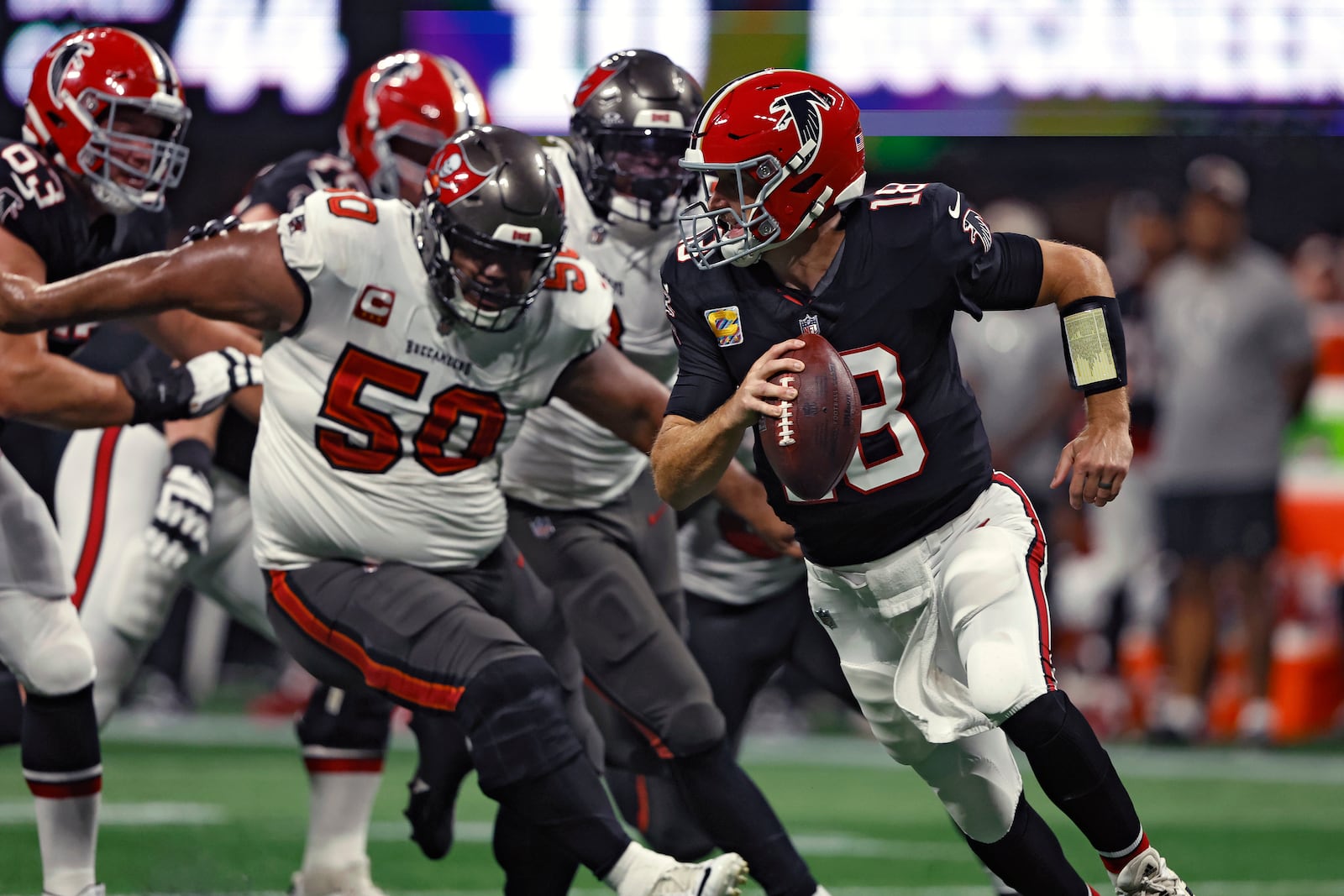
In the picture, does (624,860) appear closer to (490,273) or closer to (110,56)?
(490,273)

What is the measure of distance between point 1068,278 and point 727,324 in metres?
0.72

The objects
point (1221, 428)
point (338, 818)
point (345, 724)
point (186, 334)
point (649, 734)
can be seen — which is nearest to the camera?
point (649, 734)

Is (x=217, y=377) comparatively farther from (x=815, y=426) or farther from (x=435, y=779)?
(x=815, y=426)

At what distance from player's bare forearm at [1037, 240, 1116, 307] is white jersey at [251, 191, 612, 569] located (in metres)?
1.08

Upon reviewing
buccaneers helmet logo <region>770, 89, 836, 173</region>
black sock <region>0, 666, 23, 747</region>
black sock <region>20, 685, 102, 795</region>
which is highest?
buccaneers helmet logo <region>770, 89, 836, 173</region>

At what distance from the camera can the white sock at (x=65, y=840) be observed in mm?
4383

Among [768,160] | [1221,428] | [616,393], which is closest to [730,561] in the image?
[616,393]

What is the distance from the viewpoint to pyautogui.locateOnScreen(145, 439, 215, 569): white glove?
4930 millimetres

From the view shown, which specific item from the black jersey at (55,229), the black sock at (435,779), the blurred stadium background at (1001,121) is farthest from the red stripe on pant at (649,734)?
the blurred stadium background at (1001,121)

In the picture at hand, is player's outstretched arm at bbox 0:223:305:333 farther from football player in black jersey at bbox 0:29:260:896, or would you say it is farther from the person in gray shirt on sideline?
the person in gray shirt on sideline

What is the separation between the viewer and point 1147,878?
12.0 feet

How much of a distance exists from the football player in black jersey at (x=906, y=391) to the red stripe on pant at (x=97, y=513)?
90.1 inches

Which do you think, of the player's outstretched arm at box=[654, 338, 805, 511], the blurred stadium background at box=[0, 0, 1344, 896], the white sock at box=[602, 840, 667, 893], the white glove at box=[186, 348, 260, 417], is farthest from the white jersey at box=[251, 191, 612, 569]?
the blurred stadium background at box=[0, 0, 1344, 896]

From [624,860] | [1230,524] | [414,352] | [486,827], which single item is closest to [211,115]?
[486,827]
